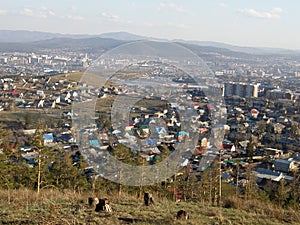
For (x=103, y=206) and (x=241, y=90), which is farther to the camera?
(x=241, y=90)

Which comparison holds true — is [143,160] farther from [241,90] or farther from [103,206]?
[241,90]

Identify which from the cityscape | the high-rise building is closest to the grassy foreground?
the cityscape

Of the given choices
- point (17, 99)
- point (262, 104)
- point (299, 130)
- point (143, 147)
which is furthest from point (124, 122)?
point (262, 104)

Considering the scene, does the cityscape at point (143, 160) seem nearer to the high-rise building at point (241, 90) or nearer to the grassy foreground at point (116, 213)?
the grassy foreground at point (116, 213)

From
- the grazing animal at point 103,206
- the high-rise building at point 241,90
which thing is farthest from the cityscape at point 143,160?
the high-rise building at point 241,90

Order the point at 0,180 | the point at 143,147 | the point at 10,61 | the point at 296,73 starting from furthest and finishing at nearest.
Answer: the point at 296,73
the point at 10,61
the point at 143,147
the point at 0,180

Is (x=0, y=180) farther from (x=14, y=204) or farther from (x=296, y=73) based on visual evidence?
(x=296, y=73)

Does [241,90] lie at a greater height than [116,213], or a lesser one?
lesser

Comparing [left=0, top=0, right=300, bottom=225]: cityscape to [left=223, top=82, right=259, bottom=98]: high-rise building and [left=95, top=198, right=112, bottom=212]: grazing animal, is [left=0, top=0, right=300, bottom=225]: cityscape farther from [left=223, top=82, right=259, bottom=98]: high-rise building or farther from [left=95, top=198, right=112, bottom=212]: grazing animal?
[left=223, top=82, right=259, bottom=98]: high-rise building

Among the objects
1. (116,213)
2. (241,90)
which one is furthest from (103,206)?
(241,90)
